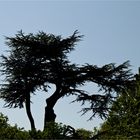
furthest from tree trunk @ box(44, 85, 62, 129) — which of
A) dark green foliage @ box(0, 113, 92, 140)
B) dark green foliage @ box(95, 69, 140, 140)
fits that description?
dark green foliage @ box(0, 113, 92, 140)

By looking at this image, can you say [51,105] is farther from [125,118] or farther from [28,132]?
[28,132]

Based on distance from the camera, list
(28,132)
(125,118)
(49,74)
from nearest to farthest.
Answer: (28,132) → (125,118) → (49,74)

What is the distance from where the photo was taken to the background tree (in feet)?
95.0

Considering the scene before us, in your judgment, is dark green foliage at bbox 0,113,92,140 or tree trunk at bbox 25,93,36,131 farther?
tree trunk at bbox 25,93,36,131

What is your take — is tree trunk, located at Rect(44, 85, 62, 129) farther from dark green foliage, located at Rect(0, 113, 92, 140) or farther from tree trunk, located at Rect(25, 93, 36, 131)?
dark green foliage, located at Rect(0, 113, 92, 140)

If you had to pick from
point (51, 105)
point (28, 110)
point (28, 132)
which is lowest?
point (28, 132)

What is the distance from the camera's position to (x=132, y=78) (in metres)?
28.6

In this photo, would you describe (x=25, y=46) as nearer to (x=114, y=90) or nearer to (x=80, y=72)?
(x=80, y=72)

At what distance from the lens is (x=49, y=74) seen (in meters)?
29.5

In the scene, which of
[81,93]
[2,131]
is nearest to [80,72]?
[81,93]

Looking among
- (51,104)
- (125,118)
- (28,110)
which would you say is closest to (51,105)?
(51,104)

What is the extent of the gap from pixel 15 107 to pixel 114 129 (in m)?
12.6

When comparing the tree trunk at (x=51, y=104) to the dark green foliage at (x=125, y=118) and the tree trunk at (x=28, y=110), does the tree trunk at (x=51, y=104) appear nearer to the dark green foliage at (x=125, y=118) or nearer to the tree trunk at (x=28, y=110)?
the tree trunk at (x=28, y=110)

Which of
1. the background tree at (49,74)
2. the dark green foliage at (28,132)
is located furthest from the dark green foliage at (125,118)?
the background tree at (49,74)
